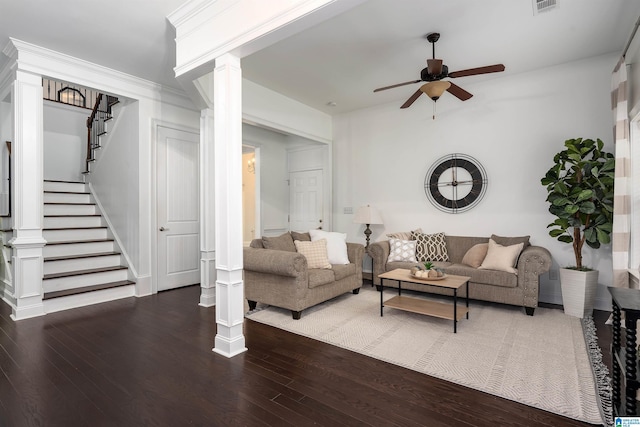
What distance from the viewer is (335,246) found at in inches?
177

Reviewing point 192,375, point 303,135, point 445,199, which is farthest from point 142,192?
point 445,199

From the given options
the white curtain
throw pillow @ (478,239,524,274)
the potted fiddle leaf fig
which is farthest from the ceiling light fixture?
throw pillow @ (478,239,524,274)

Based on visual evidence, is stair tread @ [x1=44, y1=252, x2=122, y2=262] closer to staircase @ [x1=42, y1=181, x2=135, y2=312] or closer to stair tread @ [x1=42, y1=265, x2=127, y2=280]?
staircase @ [x1=42, y1=181, x2=135, y2=312]

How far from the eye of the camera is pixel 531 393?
216 centimetres

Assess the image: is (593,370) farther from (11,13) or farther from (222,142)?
(11,13)

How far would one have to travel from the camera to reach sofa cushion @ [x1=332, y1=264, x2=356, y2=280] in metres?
4.14

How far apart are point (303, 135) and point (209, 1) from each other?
9.93 feet

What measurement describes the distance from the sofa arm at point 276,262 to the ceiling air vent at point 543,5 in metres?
3.15

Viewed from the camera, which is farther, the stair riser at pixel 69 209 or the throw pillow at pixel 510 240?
the stair riser at pixel 69 209

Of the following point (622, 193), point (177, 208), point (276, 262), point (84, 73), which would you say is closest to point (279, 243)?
point (276, 262)

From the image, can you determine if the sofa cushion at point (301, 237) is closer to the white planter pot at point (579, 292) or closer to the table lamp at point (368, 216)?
the table lamp at point (368, 216)

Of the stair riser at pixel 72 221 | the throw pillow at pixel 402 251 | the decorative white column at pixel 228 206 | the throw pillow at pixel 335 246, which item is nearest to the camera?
the decorative white column at pixel 228 206

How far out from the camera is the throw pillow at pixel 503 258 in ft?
12.9

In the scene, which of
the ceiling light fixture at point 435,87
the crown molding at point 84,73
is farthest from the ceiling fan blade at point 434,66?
the crown molding at point 84,73
